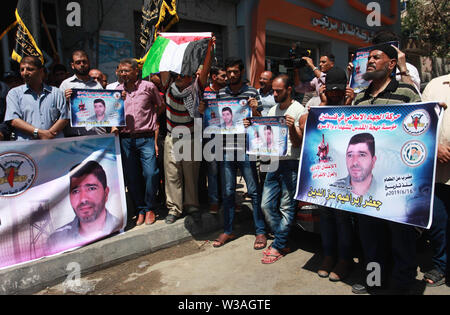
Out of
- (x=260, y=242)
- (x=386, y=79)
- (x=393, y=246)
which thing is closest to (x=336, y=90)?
(x=386, y=79)

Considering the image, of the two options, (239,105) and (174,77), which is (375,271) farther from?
(174,77)

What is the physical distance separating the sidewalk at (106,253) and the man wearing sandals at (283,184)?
119 centimetres

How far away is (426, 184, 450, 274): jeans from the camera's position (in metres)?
3.17

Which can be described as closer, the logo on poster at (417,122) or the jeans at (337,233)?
the logo on poster at (417,122)

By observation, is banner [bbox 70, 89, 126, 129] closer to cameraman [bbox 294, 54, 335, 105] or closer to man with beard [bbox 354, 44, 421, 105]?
cameraman [bbox 294, 54, 335, 105]

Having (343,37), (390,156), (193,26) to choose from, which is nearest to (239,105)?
(390,156)

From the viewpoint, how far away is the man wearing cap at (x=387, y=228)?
292 cm

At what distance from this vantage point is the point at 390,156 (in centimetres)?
286

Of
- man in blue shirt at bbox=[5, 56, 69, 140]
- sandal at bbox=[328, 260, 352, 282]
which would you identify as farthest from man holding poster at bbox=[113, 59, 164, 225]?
sandal at bbox=[328, 260, 352, 282]

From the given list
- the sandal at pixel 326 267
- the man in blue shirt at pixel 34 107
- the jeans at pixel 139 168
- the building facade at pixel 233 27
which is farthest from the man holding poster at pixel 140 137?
the sandal at pixel 326 267

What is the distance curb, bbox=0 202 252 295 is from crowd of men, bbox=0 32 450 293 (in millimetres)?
190

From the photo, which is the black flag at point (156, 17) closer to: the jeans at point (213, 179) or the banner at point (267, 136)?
the jeans at point (213, 179)

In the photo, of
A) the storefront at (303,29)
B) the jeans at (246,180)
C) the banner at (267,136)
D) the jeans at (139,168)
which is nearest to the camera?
the banner at (267,136)
